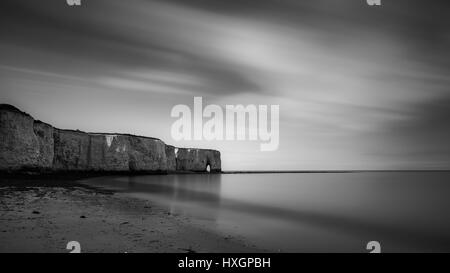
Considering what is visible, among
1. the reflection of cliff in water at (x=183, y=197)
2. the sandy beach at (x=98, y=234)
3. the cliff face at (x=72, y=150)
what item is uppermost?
the cliff face at (x=72, y=150)

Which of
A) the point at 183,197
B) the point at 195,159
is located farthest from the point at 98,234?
the point at 195,159

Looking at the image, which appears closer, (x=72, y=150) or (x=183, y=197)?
(x=183, y=197)

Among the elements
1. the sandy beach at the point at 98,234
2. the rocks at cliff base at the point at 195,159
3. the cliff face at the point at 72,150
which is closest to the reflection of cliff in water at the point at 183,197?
the sandy beach at the point at 98,234

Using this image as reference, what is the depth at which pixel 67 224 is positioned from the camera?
6586 millimetres

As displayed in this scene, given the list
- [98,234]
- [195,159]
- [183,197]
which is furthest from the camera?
[195,159]

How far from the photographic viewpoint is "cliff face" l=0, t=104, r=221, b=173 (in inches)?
915

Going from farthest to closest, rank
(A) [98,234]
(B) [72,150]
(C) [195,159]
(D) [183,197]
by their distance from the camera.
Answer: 1. (C) [195,159]
2. (B) [72,150]
3. (D) [183,197]
4. (A) [98,234]

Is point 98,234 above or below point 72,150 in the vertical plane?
below

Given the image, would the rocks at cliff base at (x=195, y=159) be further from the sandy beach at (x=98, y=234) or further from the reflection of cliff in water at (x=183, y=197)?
the sandy beach at (x=98, y=234)

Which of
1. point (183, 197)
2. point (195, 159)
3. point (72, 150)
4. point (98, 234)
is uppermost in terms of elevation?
point (72, 150)

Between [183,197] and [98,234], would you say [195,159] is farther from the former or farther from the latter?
[98,234]

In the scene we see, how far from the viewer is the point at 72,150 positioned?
38.1 m

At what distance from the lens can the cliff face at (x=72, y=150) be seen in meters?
23.2

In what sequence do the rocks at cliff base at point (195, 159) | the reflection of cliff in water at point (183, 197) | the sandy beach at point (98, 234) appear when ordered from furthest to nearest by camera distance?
the rocks at cliff base at point (195, 159)
the reflection of cliff in water at point (183, 197)
the sandy beach at point (98, 234)
